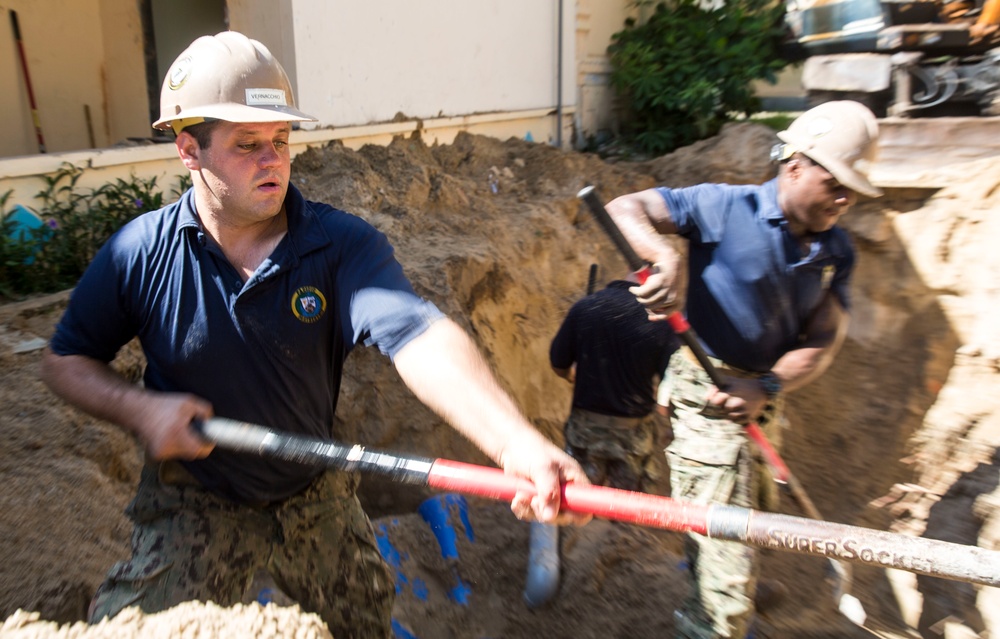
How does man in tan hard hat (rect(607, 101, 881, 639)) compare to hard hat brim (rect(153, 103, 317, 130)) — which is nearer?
hard hat brim (rect(153, 103, 317, 130))

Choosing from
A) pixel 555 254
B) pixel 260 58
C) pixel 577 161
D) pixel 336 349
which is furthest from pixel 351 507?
pixel 577 161

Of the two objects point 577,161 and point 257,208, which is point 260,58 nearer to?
point 257,208

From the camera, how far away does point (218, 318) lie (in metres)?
2.36

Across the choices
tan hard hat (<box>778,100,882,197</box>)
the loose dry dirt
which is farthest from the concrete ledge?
tan hard hat (<box>778,100,882,197</box>)

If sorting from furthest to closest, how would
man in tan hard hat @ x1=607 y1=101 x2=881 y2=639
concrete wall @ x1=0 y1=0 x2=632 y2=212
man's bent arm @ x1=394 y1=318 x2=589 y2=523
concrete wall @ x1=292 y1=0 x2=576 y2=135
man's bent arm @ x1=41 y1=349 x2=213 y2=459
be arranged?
concrete wall @ x1=292 y1=0 x2=576 y2=135 → concrete wall @ x1=0 y1=0 x2=632 y2=212 → man in tan hard hat @ x1=607 y1=101 x2=881 y2=639 → man's bent arm @ x1=41 y1=349 x2=213 y2=459 → man's bent arm @ x1=394 y1=318 x2=589 y2=523

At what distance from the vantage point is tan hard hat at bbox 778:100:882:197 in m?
3.23

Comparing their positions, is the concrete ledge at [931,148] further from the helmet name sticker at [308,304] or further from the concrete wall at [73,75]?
the concrete wall at [73,75]

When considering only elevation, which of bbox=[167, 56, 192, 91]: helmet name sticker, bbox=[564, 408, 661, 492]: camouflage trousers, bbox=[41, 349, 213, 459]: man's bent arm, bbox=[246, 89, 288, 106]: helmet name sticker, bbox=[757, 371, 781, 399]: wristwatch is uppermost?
bbox=[167, 56, 192, 91]: helmet name sticker

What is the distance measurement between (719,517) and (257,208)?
1.53 meters

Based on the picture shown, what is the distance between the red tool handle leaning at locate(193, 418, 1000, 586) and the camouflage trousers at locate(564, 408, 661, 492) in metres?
2.19

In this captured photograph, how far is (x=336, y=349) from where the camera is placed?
2562 mm

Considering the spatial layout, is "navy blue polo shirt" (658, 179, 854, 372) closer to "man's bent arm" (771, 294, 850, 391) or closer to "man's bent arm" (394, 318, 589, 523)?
"man's bent arm" (771, 294, 850, 391)

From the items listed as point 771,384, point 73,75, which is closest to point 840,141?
point 771,384

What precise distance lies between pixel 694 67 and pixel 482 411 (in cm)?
840
